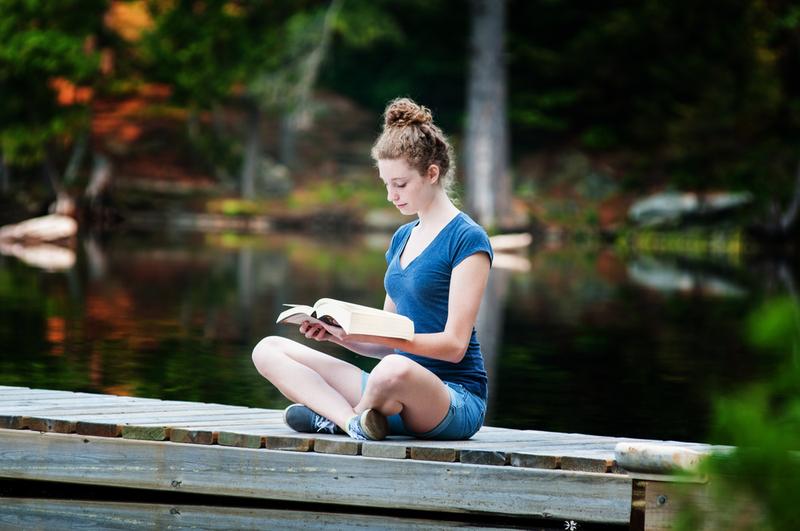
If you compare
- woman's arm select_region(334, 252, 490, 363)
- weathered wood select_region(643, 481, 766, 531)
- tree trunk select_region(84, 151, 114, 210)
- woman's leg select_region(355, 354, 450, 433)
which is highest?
tree trunk select_region(84, 151, 114, 210)

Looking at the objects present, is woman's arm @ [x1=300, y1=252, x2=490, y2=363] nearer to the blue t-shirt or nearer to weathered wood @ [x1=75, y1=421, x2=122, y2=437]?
the blue t-shirt

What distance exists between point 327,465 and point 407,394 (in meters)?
0.42

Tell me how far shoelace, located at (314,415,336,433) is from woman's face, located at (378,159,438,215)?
894 mm

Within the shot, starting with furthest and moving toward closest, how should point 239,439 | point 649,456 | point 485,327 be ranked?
point 485,327 < point 239,439 < point 649,456

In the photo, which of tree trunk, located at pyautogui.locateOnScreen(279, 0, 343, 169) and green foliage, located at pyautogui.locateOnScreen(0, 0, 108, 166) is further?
green foliage, located at pyautogui.locateOnScreen(0, 0, 108, 166)

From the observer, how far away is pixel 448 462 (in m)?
4.75

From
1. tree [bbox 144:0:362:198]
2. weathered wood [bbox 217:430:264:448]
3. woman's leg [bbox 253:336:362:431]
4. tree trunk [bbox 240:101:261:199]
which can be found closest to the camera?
weathered wood [bbox 217:430:264:448]

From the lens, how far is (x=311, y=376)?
16.7ft

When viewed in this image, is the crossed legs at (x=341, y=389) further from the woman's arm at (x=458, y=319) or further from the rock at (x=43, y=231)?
the rock at (x=43, y=231)

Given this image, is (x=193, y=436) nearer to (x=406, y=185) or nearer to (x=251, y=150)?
(x=406, y=185)

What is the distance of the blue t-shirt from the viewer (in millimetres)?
4785

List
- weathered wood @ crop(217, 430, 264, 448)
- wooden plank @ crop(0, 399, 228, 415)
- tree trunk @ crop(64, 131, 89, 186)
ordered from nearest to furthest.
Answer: weathered wood @ crop(217, 430, 264, 448) → wooden plank @ crop(0, 399, 228, 415) → tree trunk @ crop(64, 131, 89, 186)

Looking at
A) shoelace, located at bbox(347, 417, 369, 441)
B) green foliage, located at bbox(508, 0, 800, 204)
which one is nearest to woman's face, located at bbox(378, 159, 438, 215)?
shoelace, located at bbox(347, 417, 369, 441)

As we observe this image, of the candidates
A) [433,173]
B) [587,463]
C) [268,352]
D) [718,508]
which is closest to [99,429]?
[268,352]
